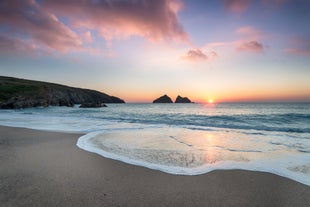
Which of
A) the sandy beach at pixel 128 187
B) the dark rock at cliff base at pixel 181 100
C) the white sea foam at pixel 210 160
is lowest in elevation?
the white sea foam at pixel 210 160

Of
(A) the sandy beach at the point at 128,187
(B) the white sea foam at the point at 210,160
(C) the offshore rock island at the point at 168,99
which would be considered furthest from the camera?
(C) the offshore rock island at the point at 168,99

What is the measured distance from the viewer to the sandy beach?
284 cm

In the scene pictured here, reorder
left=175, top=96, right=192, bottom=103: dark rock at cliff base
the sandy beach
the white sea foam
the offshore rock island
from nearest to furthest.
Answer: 1. the sandy beach
2. the white sea foam
3. the offshore rock island
4. left=175, top=96, right=192, bottom=103: dark rock at cliff base

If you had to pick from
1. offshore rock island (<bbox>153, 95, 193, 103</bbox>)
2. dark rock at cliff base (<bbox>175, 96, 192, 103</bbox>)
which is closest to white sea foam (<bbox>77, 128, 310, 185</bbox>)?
offshore rock island (<bbox>153, 95, 193, 103</bbox>)

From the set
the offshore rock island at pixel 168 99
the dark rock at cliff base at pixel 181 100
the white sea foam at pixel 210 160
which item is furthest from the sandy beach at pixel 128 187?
A: the dark rock at cliff base at pixel 181 100

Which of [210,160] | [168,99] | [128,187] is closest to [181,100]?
[168,99]

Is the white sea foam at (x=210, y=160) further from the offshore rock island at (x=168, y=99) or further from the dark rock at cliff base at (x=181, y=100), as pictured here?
the dark rock at cliff base at (x=181, y=100)

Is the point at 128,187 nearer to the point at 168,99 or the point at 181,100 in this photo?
the point at 168,99

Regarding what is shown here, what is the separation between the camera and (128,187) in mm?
3314

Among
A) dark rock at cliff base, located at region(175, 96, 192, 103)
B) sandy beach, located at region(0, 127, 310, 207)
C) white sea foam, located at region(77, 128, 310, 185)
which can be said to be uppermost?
dark rock at cliff base, located at region(175, 96, 192, 103)

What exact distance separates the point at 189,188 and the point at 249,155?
358cm

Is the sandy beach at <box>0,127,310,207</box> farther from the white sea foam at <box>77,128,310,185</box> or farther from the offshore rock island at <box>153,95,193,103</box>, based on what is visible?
the offshore rock island at <box>153,95,193,103</box>

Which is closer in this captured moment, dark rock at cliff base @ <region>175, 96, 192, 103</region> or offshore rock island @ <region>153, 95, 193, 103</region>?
offshore rock island @ <region>153, 95, 193, 103</region>

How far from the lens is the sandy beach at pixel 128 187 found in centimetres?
284
